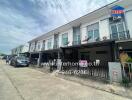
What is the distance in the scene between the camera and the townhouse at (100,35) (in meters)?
9.06

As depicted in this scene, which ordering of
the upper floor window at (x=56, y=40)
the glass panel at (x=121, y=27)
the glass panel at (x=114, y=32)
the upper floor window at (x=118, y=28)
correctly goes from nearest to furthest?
the upper floor window at (x=118, y=28)
the glass panel at (x=121, y=27)
the glass panel at (x=114, y=32)
the upper floor window at (x=56, y=40)

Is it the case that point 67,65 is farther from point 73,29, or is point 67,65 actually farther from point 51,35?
point 51,35

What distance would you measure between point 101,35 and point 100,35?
0.39 feet

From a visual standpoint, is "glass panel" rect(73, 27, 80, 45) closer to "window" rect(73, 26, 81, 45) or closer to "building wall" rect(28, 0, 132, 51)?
"window" rect(73, 26, 81, 45)

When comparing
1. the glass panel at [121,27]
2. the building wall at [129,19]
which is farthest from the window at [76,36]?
the building wall at [129,19]

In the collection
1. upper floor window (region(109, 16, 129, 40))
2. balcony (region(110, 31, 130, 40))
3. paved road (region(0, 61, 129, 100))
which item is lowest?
paved road (region(0, 61, 129, 100))

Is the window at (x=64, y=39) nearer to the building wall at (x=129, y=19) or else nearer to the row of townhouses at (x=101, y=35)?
the row of townhouses at (x=101, y=35)

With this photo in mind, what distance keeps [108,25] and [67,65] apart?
618cm

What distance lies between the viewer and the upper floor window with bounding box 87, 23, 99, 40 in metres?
12.0

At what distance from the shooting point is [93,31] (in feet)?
40.7

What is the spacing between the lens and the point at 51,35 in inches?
808

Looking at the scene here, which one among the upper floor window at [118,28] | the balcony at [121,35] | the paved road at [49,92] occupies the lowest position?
the paved road at [49,92]

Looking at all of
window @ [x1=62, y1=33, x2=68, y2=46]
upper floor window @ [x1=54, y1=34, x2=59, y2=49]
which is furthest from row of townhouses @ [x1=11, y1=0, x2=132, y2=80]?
upper floor window @ [x1=54, y1=34, x2=59, y2=49]

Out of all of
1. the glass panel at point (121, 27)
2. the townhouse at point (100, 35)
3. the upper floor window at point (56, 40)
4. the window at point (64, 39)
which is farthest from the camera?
the upper floor window at point (56, 40)
